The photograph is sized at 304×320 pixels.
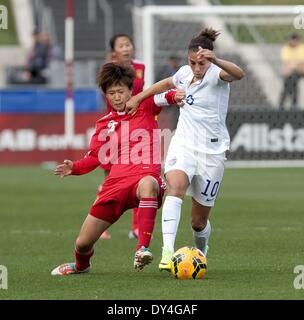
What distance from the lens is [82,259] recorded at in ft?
33.3

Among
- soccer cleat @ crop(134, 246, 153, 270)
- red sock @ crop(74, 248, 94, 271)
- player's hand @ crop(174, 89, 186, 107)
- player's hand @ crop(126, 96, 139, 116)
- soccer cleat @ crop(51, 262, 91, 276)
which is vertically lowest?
soccer cleat @ crop(51, 262, 91, 276)

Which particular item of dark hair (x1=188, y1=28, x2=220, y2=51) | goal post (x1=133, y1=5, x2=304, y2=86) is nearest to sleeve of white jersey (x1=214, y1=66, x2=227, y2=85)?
dark hair (x1=188, y1=28, x2=220, y2=51)

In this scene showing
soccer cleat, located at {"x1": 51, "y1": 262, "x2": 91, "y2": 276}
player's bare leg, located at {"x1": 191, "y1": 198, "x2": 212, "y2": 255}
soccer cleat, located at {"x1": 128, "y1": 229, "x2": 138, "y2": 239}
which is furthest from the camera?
soccer cleat, located at {"x1": 128, "y1": 229, "x2": 138, "y2": 239}

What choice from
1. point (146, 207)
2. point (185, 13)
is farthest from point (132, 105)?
point (185, 13)

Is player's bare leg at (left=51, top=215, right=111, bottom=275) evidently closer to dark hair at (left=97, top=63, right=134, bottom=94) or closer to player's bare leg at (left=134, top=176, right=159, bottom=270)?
player's bare leg at (left=134, top=176, right=159, bottom=270)

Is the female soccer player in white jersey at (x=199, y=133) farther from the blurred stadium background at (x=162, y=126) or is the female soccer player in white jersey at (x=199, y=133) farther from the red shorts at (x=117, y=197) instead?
the blurred stadium background at (x=162, y=126)

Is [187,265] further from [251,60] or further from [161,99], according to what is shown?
[251,60]

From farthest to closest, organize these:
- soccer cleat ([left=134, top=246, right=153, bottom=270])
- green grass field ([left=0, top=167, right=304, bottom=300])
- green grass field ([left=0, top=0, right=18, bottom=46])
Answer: green grass field ([left=0, top=0, right=18, bottom=46])
soccer cleat ([left=134, top=246, right=153, bottom=270])
green grass field ([left=0, top=167, right=304, bottom=300])

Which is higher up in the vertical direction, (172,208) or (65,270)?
(172,208)

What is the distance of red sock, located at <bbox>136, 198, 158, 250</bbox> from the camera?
9.63 metres

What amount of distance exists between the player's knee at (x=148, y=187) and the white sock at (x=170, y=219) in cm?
30

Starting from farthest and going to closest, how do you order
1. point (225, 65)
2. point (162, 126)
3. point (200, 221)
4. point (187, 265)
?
point (162, 126) < point (200, 221) < point (225, 65) < point (187, 265)

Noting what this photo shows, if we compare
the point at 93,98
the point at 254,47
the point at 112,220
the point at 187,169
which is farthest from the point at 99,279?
the point at 254,47

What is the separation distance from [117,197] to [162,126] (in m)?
13.7
